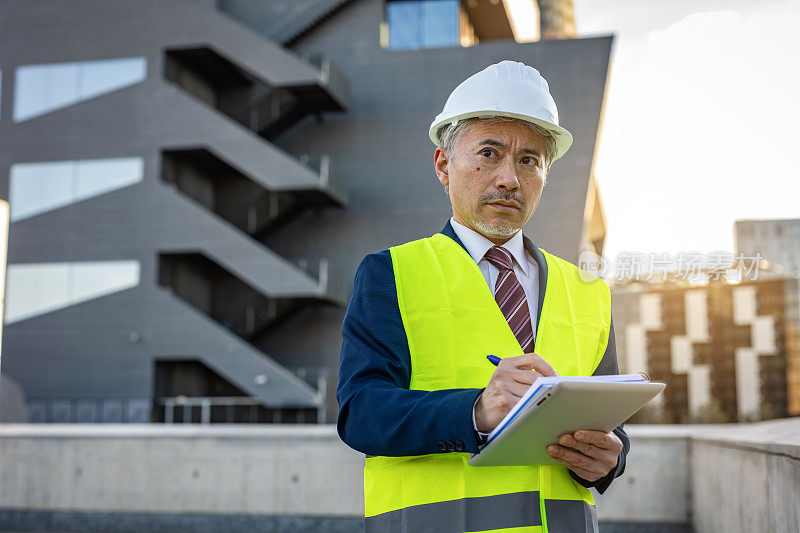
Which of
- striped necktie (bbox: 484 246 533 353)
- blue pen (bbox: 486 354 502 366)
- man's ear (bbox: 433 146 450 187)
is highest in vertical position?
man's ear (bbox: 433 146 450 187)

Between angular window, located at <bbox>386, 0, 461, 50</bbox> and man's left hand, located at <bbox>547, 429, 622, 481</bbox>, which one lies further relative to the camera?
angular window, located at <bbox>386, 0, 461, 50</bbox>

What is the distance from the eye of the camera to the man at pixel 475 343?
6.67ft

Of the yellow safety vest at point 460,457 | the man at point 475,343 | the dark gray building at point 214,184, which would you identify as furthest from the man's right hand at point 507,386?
the dark gray building at point 214,184

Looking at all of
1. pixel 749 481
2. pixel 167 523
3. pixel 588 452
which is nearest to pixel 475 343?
pixel 588 452

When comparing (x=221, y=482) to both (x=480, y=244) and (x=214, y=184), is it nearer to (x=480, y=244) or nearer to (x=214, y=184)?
(x=480, y=244)

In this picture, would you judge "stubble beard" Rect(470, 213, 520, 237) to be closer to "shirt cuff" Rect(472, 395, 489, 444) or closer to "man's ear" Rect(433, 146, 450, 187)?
"man's ear" Rect(433, 146, 450, 187)

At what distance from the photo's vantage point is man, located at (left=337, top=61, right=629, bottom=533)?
203 cm

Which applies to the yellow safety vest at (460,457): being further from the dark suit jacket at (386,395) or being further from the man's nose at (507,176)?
the man's nose at (507,176)

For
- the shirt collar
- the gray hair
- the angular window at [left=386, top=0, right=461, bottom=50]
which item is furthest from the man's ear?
the angular window at [left=386, top=0, right=461, bottom=50]

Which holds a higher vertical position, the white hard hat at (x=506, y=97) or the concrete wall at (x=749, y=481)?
the white hard hat at (x=506, y=97)

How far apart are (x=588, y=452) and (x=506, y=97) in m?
0.99

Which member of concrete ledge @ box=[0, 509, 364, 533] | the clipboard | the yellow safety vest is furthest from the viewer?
concrete ledge @ box=[0, 509, 364, 533]

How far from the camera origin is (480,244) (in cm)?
250

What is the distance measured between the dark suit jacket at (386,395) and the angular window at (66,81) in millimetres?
28282
